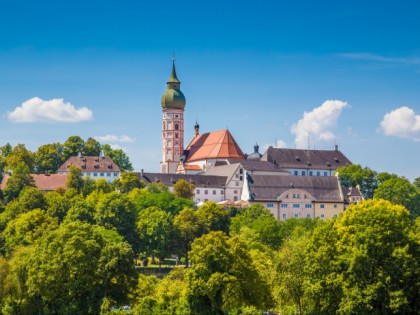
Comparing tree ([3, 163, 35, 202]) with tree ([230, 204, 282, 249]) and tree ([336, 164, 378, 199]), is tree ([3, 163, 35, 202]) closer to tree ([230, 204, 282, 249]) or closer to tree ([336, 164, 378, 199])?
tree ([230, 204, 282, 249])

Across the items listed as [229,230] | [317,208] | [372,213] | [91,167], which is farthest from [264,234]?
[91,167]

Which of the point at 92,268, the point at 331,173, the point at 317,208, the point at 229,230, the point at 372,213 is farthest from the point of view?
the point at 331,173

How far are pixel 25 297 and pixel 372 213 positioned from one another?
25.3 meters

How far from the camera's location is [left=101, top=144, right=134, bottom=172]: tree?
161250 millimetres

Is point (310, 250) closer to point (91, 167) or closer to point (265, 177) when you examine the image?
point (265, 177)

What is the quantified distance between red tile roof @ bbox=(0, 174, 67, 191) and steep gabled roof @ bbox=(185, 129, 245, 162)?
3378 cm

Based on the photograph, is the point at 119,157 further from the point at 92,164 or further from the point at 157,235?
the point at 157,235

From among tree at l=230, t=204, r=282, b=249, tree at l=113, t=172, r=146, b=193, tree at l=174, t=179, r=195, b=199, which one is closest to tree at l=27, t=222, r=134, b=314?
tree at l=230, t=204, r=282, b=249

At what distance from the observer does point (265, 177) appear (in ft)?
434

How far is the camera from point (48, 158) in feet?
487

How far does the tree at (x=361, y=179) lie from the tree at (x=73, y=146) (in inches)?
1751

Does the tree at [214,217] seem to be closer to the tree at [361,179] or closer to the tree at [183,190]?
the tree at [183,190]

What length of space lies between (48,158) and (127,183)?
2376cm

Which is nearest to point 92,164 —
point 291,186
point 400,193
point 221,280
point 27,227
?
point 291,186
